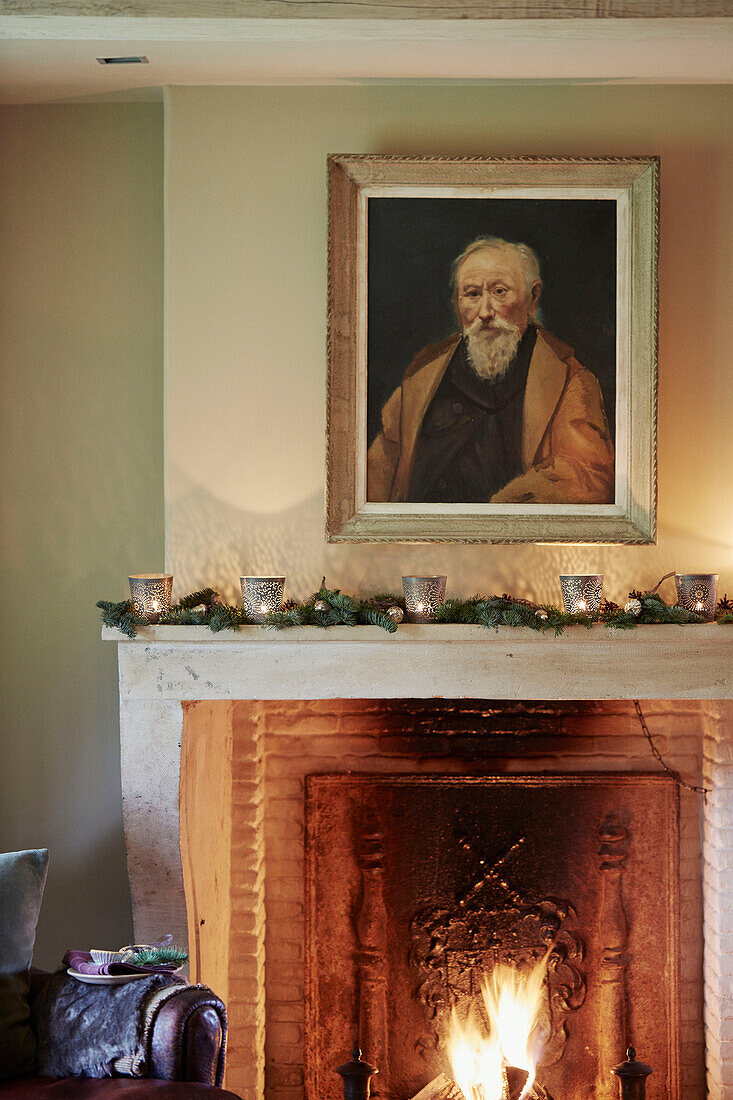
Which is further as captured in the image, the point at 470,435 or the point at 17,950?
the point at 470,435

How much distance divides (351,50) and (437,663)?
1547 mm

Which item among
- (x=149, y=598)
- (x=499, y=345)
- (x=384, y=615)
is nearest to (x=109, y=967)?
(x=149, y=598)

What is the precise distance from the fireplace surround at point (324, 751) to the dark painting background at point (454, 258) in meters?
0.65

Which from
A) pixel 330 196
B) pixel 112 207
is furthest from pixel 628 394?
pixel 112 207

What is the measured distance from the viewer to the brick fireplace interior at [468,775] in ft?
8.09

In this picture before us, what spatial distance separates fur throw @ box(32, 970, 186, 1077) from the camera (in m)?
1.66

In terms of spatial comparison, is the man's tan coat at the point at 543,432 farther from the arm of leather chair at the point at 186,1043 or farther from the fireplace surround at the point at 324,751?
the arm of leather chair at the point at 186,1043

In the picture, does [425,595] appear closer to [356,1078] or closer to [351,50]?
[356,1078]

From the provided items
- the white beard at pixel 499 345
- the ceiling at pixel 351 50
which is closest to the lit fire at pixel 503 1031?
the white beard at pixel 499 345

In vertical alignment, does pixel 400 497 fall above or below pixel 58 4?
below

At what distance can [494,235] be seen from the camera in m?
2.34

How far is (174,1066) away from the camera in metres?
1.63

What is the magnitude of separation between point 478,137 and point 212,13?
0.75m

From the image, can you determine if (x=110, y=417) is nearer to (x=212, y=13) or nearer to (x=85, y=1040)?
(x=212, y=13)
